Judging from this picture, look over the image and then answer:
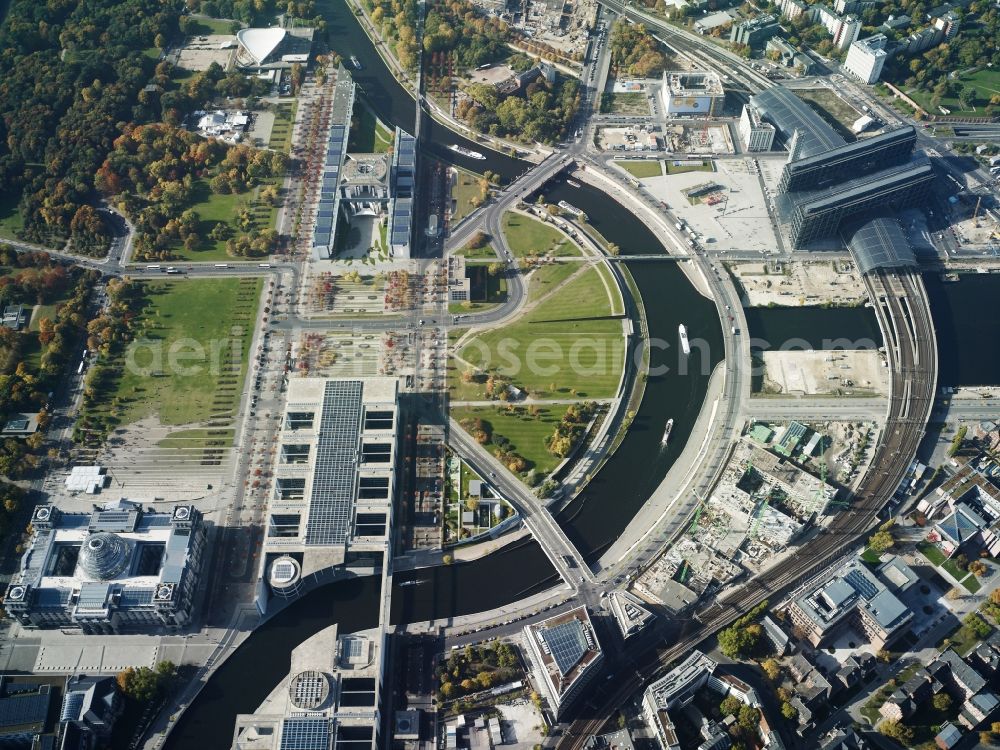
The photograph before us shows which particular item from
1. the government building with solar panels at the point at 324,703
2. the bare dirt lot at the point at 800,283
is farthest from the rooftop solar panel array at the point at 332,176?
the government building with solar panels at the point at 324,703

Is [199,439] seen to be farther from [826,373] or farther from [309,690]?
[826,373]

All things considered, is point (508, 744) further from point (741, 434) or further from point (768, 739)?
point (741, 434)

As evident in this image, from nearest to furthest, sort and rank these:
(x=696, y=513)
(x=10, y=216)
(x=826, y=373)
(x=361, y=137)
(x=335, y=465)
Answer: (x=696, y=513)
(x=335, y=465)
(x=826, y=373)
(x=10, y=216)
(x=361, y=137)

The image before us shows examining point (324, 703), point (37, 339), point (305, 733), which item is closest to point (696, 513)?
point (324, 703)

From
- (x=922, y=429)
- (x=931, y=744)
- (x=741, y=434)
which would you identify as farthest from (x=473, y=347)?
(x=931, y=744)

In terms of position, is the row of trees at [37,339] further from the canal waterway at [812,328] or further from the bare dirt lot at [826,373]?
the bare dirt lot at [826,373]

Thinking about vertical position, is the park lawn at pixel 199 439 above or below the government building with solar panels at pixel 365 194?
below

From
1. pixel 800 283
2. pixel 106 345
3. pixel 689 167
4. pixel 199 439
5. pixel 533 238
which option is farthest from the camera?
pixel 689 167
